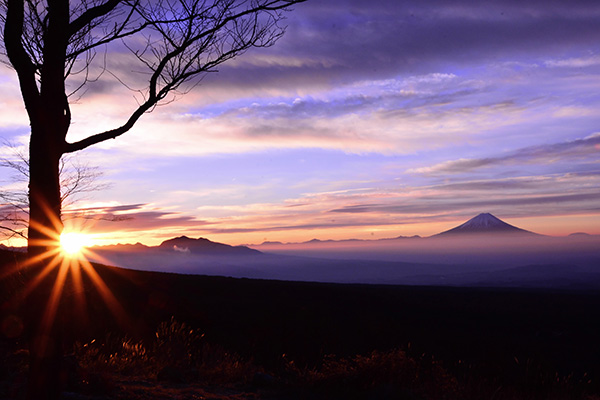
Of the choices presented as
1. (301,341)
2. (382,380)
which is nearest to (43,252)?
(382,380)

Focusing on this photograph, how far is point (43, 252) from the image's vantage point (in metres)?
4.65

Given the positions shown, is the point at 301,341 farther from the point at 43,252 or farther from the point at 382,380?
the point at 43,252

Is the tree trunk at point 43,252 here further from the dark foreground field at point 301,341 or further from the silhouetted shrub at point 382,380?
the silhouetted shrub at point 382,380

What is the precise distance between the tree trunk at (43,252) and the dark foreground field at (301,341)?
86mm

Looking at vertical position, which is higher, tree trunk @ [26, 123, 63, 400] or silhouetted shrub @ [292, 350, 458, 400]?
tree trunk @ [26, 123, 63, 400]

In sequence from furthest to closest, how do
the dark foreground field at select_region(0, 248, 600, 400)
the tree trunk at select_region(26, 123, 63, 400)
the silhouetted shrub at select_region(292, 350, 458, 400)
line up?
the dark foreground field at select_region(0, 248, 600, 400), the silhouetted shrub at select_region(292, 350, 458, 400), the tree trunk at select_region(26, 123, 63, 400)

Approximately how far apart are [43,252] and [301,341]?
19393mm

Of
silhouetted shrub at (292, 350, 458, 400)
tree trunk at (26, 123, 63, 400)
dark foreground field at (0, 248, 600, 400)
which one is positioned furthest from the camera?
dark foreground field at (0, 248, 600, 400)

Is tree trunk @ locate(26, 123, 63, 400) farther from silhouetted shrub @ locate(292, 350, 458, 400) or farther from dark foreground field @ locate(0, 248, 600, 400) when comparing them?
silhouetted shrub @ locate(292, 350, 458, 400)

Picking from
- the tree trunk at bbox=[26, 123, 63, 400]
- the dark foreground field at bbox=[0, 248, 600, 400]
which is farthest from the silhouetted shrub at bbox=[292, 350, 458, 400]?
the tree trunk at bbox=[26, 123, 63, 400]

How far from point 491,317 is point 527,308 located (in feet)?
39.5

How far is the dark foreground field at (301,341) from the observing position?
6046 mm

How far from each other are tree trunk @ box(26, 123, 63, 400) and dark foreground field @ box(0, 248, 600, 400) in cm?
9

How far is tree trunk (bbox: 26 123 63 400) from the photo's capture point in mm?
4441
